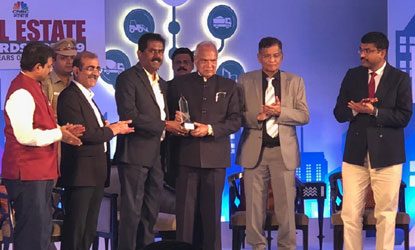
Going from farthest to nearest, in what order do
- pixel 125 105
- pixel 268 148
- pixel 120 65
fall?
pixel 120 65 < pixel 268 148 < pixel 125 105

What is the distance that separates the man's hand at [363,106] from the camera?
248 inches

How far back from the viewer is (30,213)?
5.50 m

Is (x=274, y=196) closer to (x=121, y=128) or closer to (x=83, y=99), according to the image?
(x=121, y=128)

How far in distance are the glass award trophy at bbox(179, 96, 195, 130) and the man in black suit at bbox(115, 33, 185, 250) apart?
8cm

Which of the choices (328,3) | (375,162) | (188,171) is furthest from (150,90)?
(328,3)

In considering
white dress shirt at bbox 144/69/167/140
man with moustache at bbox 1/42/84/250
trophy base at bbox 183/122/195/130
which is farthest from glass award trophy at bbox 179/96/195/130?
man with moustache at bbox 1/42/84/250

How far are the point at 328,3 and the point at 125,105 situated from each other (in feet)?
10.8

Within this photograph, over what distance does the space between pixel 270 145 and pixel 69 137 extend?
6.19ft

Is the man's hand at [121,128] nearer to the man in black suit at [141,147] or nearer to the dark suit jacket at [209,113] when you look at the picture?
the man in black suit at [141,147]

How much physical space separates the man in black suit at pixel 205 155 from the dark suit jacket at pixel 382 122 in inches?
37.9

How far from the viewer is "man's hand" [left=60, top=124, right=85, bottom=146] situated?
18.5ft

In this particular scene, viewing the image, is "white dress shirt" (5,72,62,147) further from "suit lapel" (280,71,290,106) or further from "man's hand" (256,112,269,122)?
"suit lapel" (280,71,290,106)

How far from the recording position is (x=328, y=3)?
8.71 metres

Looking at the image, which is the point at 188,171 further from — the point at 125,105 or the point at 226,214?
the point at 226,214
